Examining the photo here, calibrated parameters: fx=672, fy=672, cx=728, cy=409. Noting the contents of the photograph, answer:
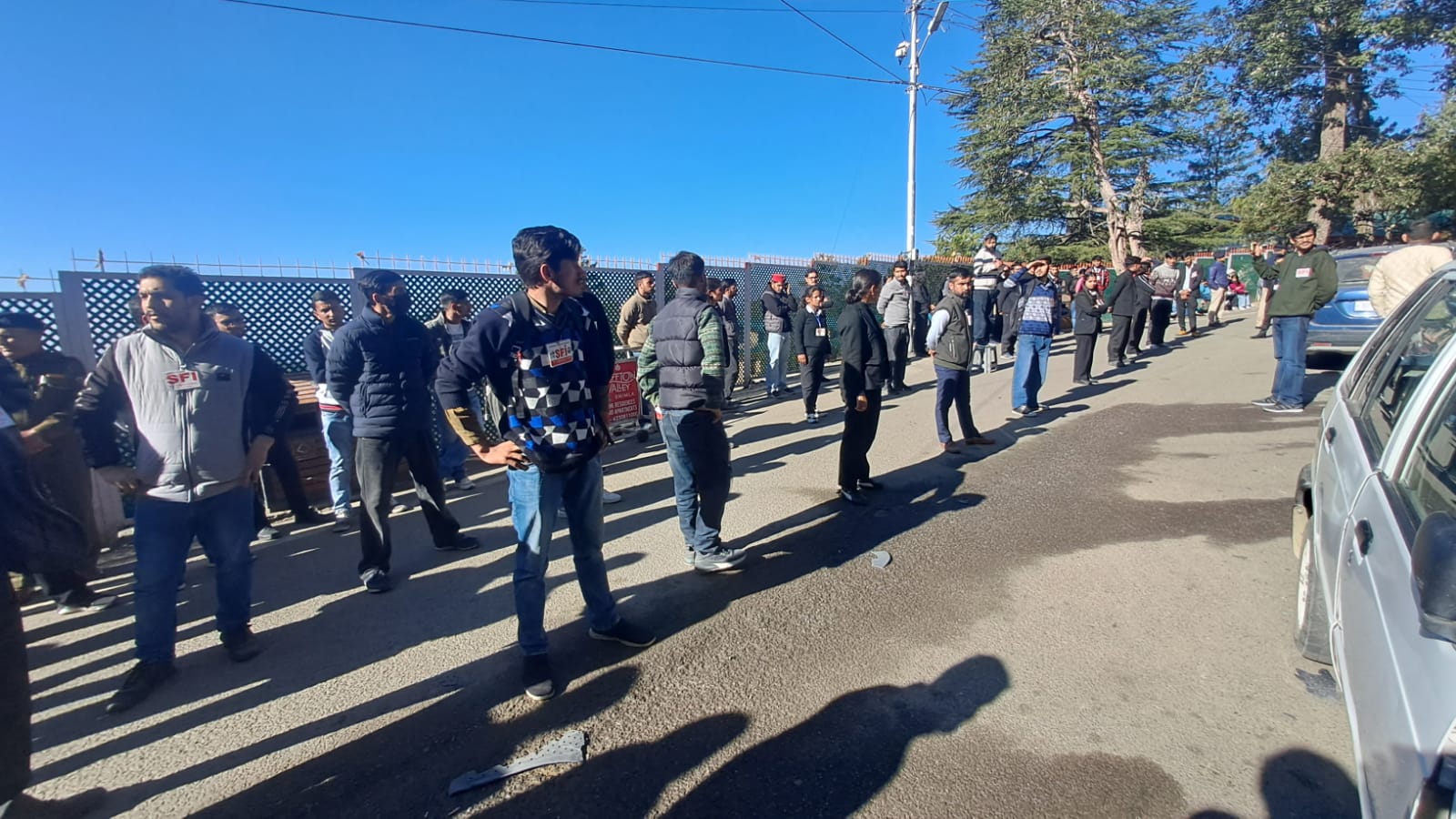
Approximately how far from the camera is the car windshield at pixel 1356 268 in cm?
919

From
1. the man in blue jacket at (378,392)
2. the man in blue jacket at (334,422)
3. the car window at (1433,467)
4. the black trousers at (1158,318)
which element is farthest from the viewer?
the black trousers at (1158,318)

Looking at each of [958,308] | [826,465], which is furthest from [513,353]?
[958,308]

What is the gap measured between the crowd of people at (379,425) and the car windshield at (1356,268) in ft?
22.0

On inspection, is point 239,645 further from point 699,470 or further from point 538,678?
point 699,470

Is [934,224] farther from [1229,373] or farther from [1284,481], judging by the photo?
[1284,481]

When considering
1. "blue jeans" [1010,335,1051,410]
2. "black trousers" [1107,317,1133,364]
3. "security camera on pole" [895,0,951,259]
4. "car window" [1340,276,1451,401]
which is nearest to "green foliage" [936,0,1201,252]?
"security camera on pole" [895,0,951,259]

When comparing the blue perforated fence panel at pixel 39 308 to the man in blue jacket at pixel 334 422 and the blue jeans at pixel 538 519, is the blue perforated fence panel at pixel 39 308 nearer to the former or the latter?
the man in blue jacket at pixel 334 422

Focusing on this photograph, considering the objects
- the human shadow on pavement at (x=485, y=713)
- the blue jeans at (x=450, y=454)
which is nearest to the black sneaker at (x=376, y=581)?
the human shadow on pavement at (x=485, y=713)

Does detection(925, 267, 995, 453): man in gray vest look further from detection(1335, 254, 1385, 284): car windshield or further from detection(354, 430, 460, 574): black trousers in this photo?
detection(1335, 254, 1385, 284): car windshield

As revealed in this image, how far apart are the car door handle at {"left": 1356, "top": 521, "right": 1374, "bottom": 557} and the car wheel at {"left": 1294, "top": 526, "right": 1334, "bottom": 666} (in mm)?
757

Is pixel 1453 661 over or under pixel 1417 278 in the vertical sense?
under

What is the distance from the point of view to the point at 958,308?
262 inches

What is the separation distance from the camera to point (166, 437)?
123 inches

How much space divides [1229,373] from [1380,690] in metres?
10.7
